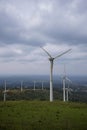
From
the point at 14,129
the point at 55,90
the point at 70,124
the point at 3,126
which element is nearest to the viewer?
the point at 14,129

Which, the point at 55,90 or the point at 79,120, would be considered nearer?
the point at 79,120

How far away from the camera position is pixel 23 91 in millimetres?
78562

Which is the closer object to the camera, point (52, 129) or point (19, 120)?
point (52, 129)

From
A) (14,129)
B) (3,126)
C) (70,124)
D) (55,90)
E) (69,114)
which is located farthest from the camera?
(55,90)

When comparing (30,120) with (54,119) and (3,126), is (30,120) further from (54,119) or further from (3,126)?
(3,126)

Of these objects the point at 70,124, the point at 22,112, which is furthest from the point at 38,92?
the point at 70,124

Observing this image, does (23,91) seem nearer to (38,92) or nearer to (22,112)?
(38,92)

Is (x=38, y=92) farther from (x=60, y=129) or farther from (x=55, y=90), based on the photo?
(x=60, y=129)

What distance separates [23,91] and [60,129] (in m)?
62.6

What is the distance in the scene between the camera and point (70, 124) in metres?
18.3

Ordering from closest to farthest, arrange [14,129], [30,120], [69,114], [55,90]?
[14,129] → [30,120] → [69,114] → [55,90]

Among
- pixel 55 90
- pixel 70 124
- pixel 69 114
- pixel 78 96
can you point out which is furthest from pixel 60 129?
pixel 55 90

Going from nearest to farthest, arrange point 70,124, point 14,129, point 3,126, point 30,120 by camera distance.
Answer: point 14,129 < point 3,126 < point 70,124 < point 30,120

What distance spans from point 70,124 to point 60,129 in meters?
2.15
